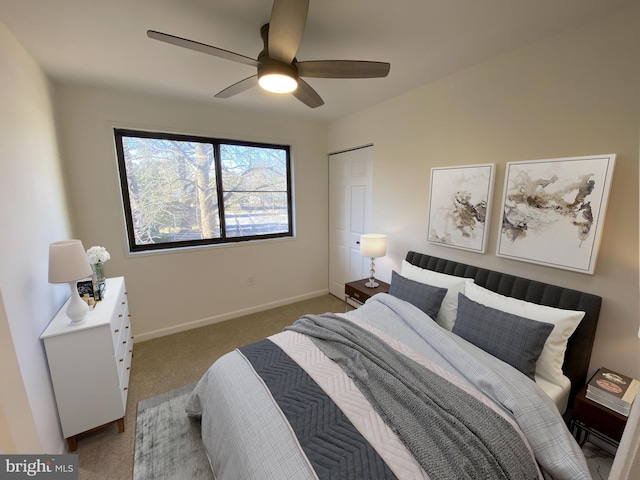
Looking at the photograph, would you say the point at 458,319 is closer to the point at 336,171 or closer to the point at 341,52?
the point at 341,52

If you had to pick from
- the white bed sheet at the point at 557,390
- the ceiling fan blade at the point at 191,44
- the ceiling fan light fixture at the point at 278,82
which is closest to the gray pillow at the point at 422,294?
the white bed sheet at the point at 557,390

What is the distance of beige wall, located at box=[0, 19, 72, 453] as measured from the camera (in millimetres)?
1196

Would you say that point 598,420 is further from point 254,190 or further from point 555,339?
point 254,190

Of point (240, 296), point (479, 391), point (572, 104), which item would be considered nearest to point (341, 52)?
point (572, 104)

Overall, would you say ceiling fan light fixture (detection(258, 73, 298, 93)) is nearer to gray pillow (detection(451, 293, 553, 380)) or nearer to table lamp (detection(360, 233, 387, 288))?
table lamp (detection(360, 233, 387, 288))

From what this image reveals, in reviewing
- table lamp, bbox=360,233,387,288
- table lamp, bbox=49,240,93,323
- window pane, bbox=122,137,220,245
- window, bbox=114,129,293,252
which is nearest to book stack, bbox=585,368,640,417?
table lamp, bbox=360,233,387,288

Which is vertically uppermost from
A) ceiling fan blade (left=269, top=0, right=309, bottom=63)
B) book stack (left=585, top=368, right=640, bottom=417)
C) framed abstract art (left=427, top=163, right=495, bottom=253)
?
ceiling fan blade (left=269, top=0, right=309, bottom=63)

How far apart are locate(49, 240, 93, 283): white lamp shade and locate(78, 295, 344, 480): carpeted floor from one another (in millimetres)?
1079

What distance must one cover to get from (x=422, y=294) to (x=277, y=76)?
1793 millimetres

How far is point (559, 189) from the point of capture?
66.9 inches

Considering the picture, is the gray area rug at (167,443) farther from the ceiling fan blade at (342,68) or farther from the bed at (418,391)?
the ceiling fan blade at (342,68)

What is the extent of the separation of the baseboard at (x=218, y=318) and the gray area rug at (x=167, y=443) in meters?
0.97

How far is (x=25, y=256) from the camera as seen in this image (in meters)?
1.47

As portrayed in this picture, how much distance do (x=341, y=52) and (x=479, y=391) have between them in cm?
222
